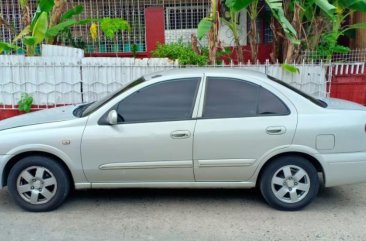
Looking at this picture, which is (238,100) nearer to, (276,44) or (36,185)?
(36,185)

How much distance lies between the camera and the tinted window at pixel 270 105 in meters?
4.88

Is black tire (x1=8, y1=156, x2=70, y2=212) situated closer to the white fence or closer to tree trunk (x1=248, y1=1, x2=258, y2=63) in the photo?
the white fence

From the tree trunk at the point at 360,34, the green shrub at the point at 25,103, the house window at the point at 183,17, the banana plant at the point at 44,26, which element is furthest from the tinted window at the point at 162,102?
the tree trunk at the point at 360,34

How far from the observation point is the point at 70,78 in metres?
8.57

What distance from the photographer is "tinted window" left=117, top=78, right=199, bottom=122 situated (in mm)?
4863

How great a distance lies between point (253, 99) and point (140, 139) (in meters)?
1.33

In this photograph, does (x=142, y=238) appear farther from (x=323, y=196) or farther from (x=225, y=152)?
(x=323, y=196)

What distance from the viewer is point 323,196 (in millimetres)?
5445

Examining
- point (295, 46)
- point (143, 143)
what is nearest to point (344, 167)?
point (143, 143)

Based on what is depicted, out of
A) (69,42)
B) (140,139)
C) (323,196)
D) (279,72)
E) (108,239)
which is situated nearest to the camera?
(108,239)

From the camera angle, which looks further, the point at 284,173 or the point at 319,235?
the point at 284,173

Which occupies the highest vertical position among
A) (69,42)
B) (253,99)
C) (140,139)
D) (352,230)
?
(69,42)

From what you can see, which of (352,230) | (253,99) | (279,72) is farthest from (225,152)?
(279,72)

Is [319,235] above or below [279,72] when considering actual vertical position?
below
